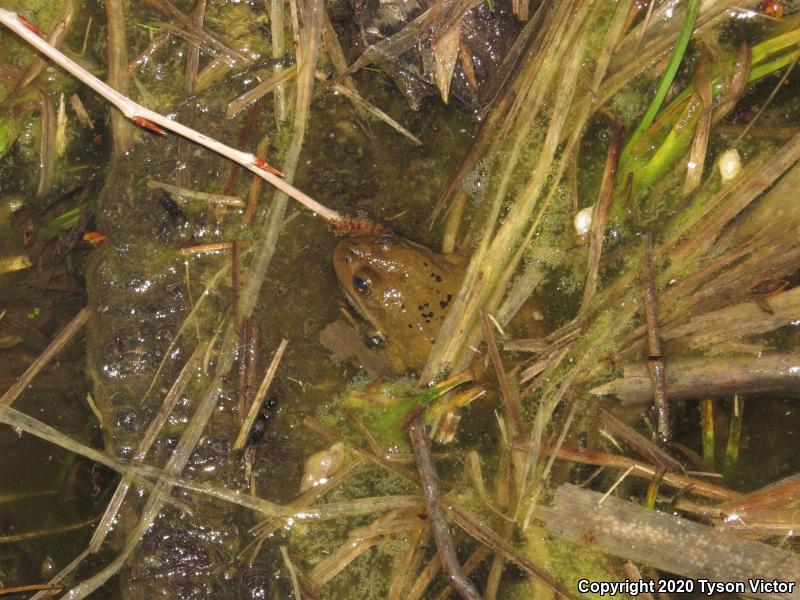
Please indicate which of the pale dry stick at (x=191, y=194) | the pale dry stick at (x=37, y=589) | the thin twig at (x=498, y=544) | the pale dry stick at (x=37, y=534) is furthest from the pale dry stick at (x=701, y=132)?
the pale dry stick at (x=37, y=589)

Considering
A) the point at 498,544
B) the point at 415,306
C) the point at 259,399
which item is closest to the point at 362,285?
the point at 415,306

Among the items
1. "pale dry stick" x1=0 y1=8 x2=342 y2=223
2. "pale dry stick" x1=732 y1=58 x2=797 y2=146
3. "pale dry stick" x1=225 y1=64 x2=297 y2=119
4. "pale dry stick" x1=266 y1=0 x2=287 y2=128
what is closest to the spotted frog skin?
"pale dry stick" x1=0 y1=8 x2=342 y2=223

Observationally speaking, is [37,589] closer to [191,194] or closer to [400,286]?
[191,194]

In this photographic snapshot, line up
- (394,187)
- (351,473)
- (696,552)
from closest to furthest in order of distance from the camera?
(696,552) → (351,473) → (394,187)

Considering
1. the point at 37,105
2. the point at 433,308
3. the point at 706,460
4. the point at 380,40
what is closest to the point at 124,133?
the point at 37,105

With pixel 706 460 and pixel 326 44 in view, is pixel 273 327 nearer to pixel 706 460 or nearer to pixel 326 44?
pixel 326 44

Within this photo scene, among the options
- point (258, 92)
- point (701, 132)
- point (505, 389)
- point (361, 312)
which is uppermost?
point (701, 132)
